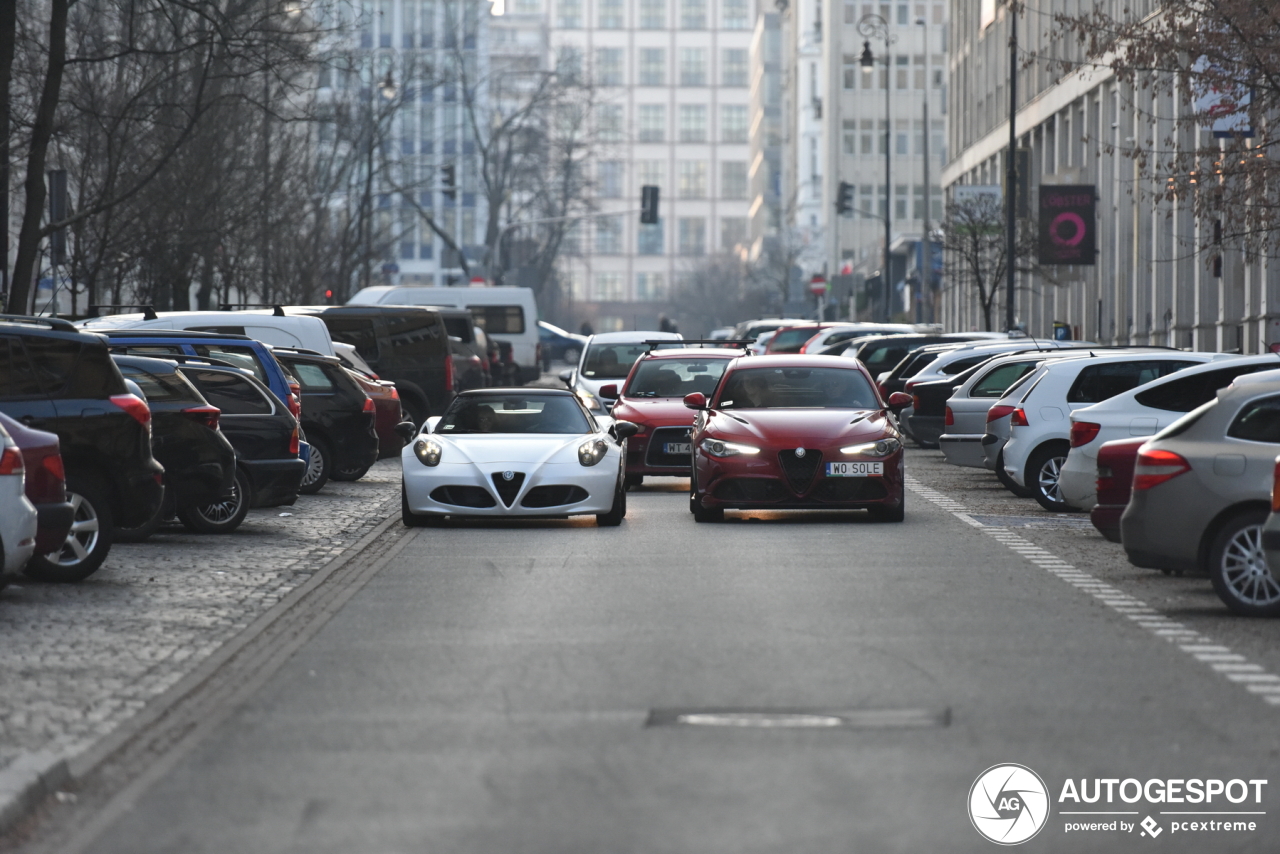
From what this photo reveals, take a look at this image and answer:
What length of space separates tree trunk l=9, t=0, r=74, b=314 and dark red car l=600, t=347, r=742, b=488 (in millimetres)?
7353

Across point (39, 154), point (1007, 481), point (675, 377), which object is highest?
point (39, 154)

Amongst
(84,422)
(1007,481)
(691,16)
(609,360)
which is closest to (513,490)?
(84,422)

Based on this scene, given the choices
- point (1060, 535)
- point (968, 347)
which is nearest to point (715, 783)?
point (1060, 535)

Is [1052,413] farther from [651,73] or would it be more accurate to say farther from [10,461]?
[651,73]

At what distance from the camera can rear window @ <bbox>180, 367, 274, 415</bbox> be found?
1898 cm

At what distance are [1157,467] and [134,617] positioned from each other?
562cm

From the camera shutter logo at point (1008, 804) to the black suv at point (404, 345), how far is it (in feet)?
79.4

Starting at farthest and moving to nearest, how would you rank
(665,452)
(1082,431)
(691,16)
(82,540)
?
(691,16), (665,452), (1082,431), (82,540)

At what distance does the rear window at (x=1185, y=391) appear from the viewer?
18.2 metres

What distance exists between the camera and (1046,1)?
225 ft

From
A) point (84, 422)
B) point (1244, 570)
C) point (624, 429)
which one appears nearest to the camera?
point (1244, 570)

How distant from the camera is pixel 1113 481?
14742mm

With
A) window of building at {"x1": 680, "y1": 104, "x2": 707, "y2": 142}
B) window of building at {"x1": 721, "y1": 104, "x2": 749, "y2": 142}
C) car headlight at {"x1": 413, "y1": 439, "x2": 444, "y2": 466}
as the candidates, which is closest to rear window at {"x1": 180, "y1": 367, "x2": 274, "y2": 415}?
car headlight at {"x1": 413, "y1": 439, "x2": 444, "y2": 466}

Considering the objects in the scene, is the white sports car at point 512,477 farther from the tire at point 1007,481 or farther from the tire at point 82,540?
the tire at point 82,540
